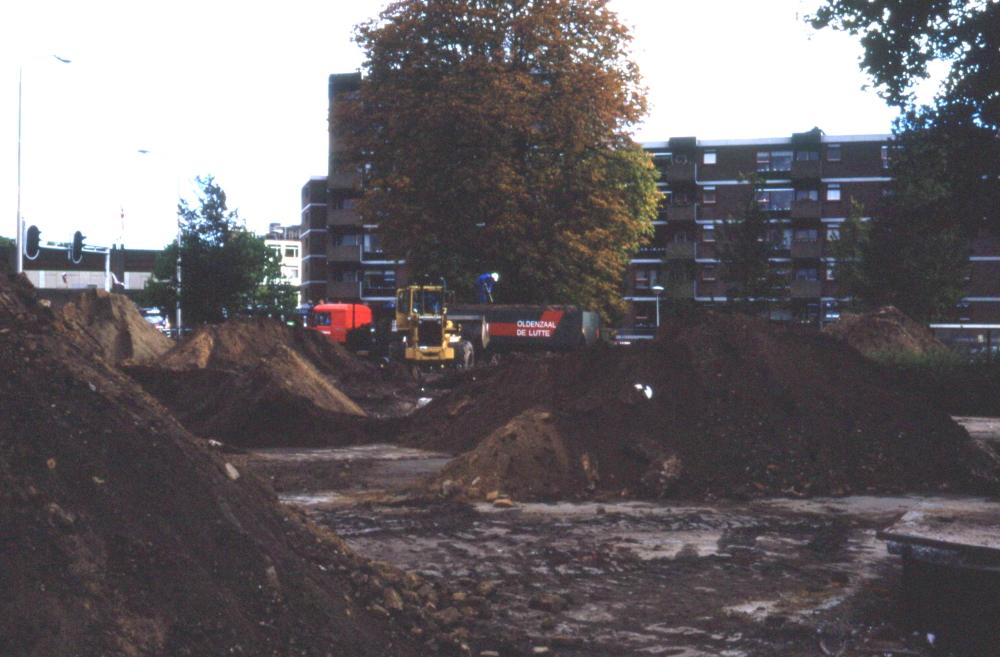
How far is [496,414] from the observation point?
15375mm

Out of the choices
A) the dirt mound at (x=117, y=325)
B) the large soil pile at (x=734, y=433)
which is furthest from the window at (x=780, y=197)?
the large soil pile at (x=734, y=433)

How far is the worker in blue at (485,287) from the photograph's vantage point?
32.8 meters

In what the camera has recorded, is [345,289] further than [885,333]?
Yes

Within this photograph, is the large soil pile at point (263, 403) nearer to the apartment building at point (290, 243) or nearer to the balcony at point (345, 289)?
the balcony at point (345, 289)

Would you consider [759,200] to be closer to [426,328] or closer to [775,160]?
[775,160]

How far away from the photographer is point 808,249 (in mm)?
72688

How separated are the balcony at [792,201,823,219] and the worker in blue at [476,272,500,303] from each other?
150 feet

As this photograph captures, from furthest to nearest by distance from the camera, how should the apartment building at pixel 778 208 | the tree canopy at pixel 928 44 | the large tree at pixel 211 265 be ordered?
the apartment building at pixel 778 208
the large tree at pixel 211 265
the tree canopy at pixel 928 44

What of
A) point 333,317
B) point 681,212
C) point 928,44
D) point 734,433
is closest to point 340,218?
point 681,212

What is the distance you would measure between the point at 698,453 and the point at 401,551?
15.5 feet

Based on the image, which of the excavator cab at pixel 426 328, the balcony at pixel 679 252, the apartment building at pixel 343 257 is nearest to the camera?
the excavator cab at pixel 426 328

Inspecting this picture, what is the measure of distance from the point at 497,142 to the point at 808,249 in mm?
46336

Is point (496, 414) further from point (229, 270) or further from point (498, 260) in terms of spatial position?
point (229, 270)

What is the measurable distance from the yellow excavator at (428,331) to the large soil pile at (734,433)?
54.7 feet
